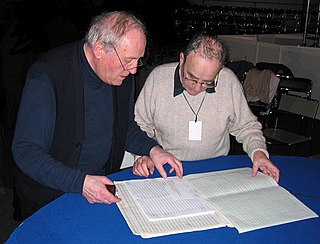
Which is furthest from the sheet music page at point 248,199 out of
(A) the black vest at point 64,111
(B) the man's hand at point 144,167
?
(A) the black vest at point 64,111

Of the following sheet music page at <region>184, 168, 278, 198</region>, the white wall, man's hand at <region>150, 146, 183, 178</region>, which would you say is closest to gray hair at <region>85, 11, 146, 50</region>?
man's hand at <region>150, 146, 183, 178</region>

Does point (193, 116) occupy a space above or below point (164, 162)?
above

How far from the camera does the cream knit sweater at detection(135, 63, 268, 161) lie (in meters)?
2.28

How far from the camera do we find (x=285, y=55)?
6.75m

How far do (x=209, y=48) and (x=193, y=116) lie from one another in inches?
16.8

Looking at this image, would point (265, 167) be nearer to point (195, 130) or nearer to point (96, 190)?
point (195, 130)

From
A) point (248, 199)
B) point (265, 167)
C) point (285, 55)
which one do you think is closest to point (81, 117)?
point (248, 199)

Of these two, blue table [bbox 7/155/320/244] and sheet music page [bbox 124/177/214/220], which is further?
sheet music page [bbox 124/177/214/220]

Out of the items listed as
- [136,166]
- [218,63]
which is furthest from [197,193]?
[218,63]

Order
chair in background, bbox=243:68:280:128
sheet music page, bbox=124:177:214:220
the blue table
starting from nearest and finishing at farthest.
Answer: the blue table < sheet music page, bbox=124:177:214:220 < chair in background, bbox=243:68:280:128

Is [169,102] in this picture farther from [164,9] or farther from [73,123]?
[164,9]

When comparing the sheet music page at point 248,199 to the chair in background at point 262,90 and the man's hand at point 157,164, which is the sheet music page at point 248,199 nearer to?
the man's hand at point 157,164

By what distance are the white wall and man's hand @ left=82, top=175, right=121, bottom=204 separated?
4.89 metres

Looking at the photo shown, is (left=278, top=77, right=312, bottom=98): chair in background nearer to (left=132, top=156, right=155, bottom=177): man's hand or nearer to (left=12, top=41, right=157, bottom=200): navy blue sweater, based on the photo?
(left=12, top=41, right=157, bottom=200): navy blue sweater
